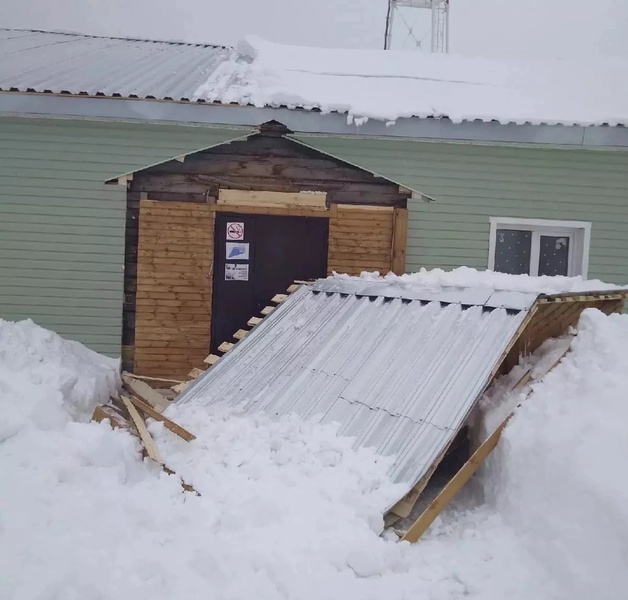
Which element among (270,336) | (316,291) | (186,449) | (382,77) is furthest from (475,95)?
(186,449)

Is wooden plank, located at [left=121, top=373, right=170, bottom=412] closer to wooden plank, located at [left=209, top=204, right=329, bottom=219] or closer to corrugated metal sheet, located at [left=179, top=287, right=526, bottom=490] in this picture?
corrugated metal sheet, located at [left=179, top=287, right=526, bottom=490]

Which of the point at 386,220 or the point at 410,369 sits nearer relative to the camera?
the point at 410,369

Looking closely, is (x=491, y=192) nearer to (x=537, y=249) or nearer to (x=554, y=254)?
(x=537, y=249)

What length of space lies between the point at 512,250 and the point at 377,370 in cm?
433

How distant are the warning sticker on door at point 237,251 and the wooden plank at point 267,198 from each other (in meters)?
0.54

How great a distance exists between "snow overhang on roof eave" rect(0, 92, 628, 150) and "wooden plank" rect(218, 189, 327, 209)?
81 cm

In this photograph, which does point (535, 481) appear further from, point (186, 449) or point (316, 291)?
point (316, 291)

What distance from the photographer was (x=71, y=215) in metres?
7.33

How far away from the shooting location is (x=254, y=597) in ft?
8.96

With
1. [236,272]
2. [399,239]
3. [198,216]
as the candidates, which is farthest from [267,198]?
[399,239]

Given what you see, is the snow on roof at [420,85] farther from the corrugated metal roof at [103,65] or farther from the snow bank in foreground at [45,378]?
the snow bank in foreground at [45,378]

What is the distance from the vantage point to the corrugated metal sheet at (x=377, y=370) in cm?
386

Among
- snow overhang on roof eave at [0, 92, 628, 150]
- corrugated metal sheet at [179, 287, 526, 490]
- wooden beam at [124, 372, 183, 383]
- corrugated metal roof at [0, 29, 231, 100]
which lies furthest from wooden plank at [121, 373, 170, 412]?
corrugated metal roof at [0, 29, 231, 100]

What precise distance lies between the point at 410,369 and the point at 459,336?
446 millimetres
